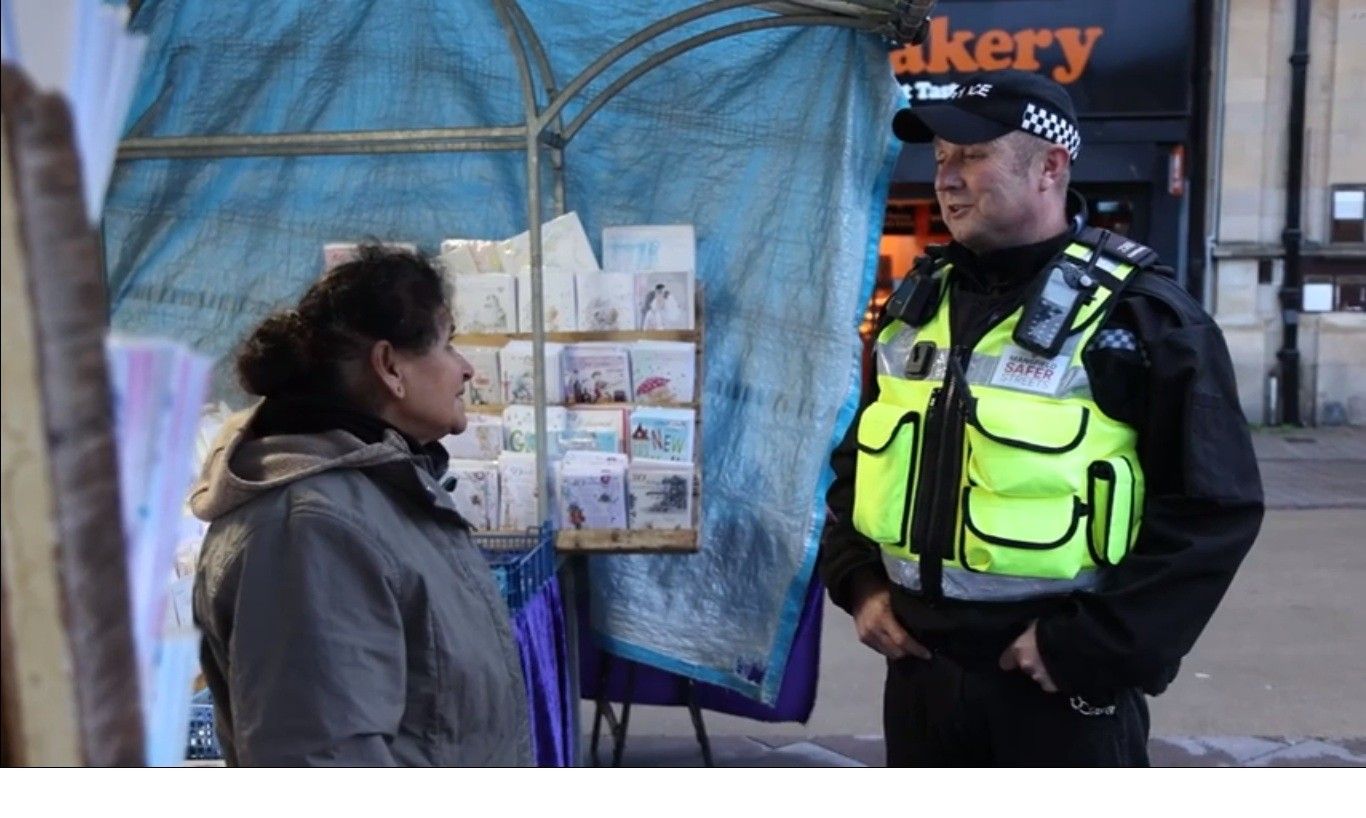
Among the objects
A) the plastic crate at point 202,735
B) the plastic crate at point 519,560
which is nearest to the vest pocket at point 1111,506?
the plastic crate at point 519,560

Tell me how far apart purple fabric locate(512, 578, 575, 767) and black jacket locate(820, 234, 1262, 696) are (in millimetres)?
1196

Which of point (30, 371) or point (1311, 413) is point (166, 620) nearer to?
point (30, 371)

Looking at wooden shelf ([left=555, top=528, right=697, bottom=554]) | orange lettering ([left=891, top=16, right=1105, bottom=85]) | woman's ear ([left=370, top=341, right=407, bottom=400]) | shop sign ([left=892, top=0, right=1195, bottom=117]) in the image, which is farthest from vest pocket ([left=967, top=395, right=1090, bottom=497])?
orange lettering ([left=891, top=16, right=1105, bottom=85])

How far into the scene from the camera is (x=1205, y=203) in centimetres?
1158

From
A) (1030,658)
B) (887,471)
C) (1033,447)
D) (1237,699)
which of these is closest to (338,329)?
(887,471)

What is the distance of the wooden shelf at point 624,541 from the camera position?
359 centimetres

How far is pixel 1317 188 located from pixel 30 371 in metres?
12.3

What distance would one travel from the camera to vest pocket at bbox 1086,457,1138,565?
7.21 feet

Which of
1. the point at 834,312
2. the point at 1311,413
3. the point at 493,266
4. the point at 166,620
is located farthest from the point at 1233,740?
the point at 1311,413

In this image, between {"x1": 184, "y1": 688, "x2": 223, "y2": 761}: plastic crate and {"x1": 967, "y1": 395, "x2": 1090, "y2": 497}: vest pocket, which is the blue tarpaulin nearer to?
{"x1": 967, "y1": 395, "x2": 1090, "y2": 497}: vest pocket

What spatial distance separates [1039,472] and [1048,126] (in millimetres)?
656

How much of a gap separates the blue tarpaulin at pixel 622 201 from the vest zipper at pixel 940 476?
1.13m

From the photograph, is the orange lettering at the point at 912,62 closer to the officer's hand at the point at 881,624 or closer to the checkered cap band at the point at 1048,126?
the checkered cap band at the point at 1048,126

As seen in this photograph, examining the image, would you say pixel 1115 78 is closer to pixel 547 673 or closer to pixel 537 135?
pixel 537 135
